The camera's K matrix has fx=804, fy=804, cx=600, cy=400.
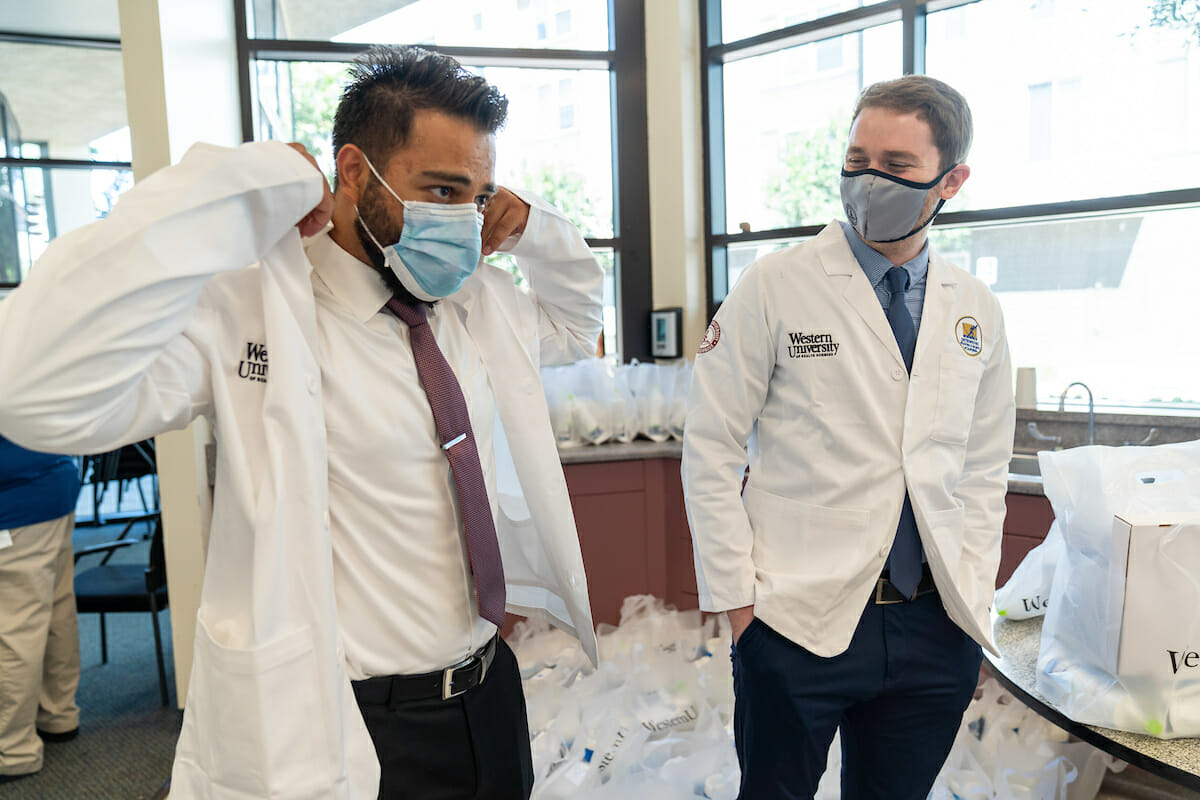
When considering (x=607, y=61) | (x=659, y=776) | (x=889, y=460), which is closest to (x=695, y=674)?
(x=659, y=776)

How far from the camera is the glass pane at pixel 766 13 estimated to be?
11.4 feet

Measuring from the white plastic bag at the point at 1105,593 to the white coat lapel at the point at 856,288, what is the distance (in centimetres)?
33

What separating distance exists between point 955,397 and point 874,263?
29 cm

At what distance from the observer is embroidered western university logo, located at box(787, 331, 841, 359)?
1456mm

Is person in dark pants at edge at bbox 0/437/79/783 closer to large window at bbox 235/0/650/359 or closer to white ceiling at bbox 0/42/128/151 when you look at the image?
large window at bbox 235/0/650/359

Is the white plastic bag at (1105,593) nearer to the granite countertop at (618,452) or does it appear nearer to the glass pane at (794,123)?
the granite countertop at (618,452)

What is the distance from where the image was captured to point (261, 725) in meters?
0.93

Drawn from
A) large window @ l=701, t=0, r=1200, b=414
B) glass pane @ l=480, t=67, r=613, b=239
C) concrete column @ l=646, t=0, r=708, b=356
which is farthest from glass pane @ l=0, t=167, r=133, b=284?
large window @ l=701, t=0, r=1200, b=414

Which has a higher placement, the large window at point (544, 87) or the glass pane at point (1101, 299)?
the large window at point (544, 87)

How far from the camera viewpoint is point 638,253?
3850mm

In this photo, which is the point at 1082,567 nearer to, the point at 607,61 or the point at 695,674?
the point at 695,674

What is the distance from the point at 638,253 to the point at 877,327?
2464 millimetres

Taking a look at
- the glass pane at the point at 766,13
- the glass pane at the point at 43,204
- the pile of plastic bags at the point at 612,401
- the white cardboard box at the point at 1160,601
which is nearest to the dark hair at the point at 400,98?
the white cardboard box at the point at 1160,601

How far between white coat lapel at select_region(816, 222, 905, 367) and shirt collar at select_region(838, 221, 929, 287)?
0.6 inches
